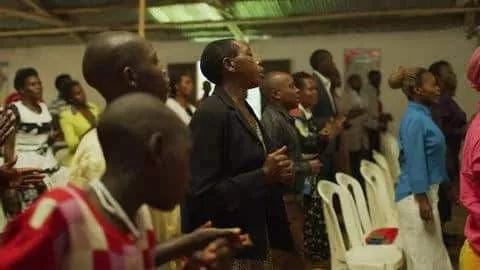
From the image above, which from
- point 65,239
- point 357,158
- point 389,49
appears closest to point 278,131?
point 65,239

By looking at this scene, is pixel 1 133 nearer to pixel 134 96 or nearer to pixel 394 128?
pixel 134 96

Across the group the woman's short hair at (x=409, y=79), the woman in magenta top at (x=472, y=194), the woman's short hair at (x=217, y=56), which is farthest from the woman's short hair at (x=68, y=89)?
the woman in magenta top at (x=472, y=194)

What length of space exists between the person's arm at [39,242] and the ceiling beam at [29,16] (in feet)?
21.1

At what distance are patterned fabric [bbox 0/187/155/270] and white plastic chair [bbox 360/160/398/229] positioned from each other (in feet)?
10.9

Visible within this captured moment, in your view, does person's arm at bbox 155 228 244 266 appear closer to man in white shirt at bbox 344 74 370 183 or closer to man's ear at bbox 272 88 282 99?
man's ear at bbox 272 88 282 99

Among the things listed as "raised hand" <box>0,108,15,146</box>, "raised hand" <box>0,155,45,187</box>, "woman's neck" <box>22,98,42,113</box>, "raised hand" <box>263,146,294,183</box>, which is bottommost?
"raised hand" <box>263,146,294,183</box>

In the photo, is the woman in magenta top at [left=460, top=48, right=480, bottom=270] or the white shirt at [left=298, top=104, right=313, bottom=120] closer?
the woman in magenta top at [left=460, top=48, right=480, bottom=270]

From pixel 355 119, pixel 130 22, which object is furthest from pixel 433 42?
pixel 130 22

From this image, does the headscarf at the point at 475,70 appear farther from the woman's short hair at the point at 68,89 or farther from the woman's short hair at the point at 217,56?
the woman's short hair at the point at 68,89

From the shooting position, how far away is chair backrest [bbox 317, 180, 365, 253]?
3490mm

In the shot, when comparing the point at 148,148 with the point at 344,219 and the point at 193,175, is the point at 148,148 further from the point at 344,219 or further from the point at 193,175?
the point at 344,219

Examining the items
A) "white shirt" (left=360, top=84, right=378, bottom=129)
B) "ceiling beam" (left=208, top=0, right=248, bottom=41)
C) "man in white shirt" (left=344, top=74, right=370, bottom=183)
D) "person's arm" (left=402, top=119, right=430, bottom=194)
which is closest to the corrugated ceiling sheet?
"ceiling beam" (left=208, top=0, right=248, bottom=41)

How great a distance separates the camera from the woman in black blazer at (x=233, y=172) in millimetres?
1945

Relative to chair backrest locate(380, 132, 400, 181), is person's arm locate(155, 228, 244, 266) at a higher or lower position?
higher
